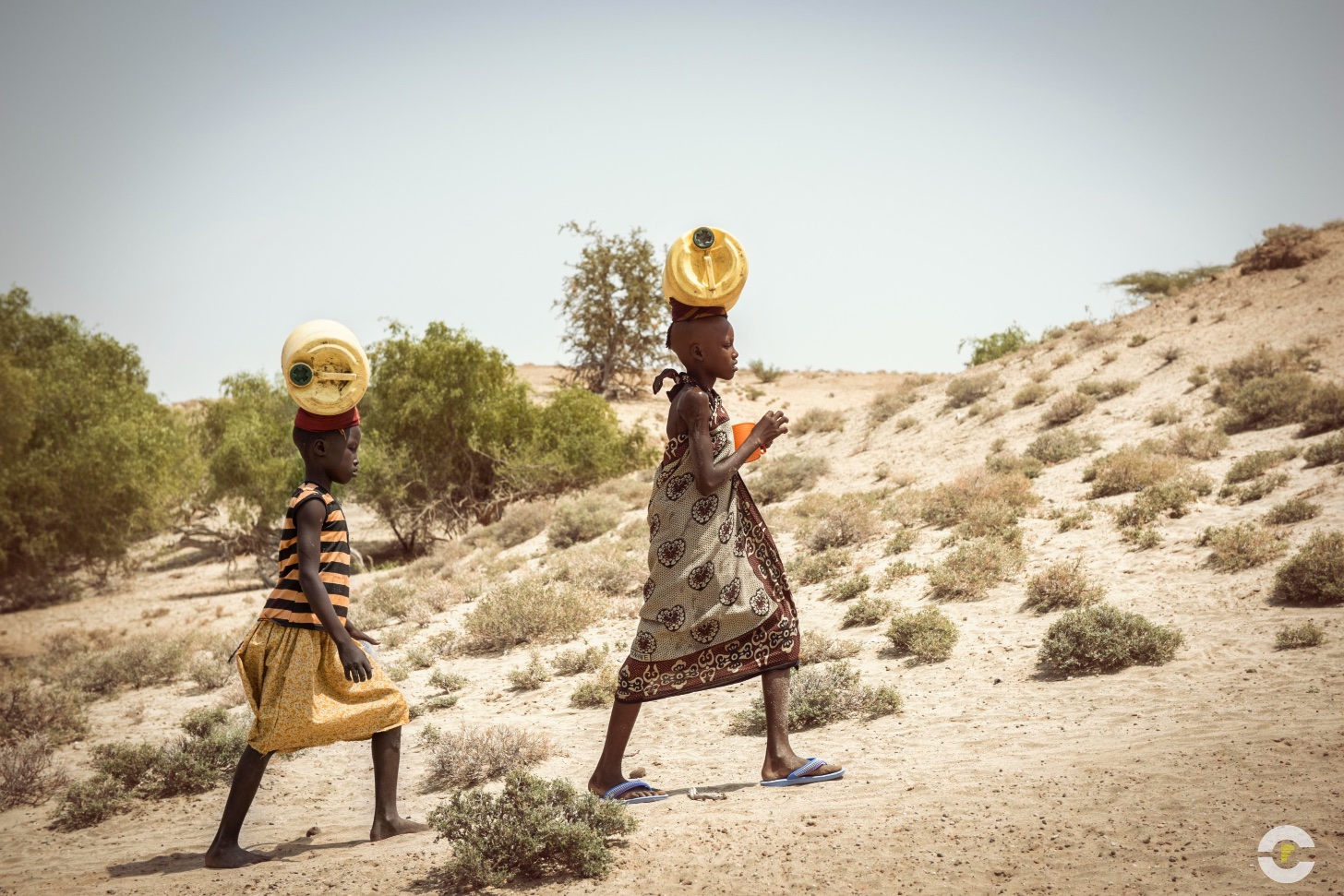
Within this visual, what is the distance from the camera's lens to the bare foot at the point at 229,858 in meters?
4.03

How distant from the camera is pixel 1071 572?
8203 millimetres

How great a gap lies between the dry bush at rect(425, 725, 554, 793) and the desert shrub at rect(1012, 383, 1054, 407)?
14579 mm

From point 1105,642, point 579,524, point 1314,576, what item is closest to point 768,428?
point 1105,642

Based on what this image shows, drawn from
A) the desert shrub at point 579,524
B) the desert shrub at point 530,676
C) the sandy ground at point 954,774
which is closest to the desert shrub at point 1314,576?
the sandy ground at point 954,774

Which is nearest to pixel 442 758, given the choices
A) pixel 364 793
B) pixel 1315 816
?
pixel 364 793

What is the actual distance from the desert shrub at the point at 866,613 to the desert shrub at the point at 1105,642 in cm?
188

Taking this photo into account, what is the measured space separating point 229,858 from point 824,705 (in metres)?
3.54

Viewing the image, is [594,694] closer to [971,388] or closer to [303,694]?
[303,694]

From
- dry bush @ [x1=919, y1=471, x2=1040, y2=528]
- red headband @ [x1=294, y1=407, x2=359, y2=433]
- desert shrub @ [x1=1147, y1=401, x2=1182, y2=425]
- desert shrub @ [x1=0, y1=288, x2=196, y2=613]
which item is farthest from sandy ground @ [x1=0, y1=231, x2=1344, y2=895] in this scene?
desert shrub @ [x1=0, y1=288, x2=196, y2=613]

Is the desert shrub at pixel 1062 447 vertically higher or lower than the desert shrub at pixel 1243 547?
higher

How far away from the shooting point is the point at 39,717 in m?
8.17

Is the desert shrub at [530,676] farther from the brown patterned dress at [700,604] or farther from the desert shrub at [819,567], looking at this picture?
the brown patterned dress at [700,604]

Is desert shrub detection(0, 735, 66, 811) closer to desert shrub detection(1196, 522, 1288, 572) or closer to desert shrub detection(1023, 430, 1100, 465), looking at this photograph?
desert shrub detection(1196, 522, 1288, 572)

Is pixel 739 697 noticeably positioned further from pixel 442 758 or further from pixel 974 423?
pixel 974 423
